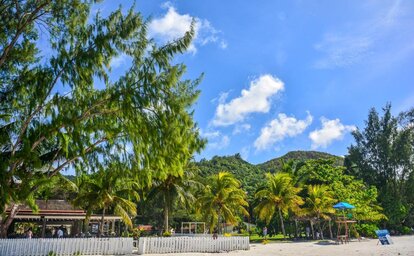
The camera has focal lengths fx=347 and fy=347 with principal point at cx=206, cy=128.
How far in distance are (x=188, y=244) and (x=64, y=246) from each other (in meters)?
6.50

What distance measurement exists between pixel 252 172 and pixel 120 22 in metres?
82.0

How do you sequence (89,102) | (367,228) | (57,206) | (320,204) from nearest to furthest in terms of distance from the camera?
(89,102) → (57,206) → (320,204) → (367,228)

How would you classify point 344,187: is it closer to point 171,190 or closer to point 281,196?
point 281,196

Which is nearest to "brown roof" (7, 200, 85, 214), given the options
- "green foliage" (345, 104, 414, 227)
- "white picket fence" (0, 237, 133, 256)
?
"white picket fence" (0, 237, 133, 256)

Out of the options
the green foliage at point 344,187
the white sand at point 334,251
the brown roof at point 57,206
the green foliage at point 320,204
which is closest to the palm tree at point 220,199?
the green foliage at point 320,204

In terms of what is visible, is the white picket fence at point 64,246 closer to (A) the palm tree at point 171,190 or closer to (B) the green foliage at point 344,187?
(A) the palm tree at point 171,190

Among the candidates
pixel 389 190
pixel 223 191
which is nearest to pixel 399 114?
pixel 389 190

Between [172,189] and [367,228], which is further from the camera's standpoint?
[367,228]

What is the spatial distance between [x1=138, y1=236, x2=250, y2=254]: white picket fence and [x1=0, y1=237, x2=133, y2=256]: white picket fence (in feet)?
3.06

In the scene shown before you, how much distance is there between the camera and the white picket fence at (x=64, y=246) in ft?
48.6

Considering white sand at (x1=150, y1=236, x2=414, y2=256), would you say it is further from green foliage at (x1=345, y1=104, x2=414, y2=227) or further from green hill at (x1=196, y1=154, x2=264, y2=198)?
→ green hill at (x1=196, y1=154, x2=264, y2=198)

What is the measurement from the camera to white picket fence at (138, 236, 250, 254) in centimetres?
1822

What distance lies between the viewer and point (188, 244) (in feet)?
63.2

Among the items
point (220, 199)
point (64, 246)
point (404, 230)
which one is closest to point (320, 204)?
point (220, 199)
